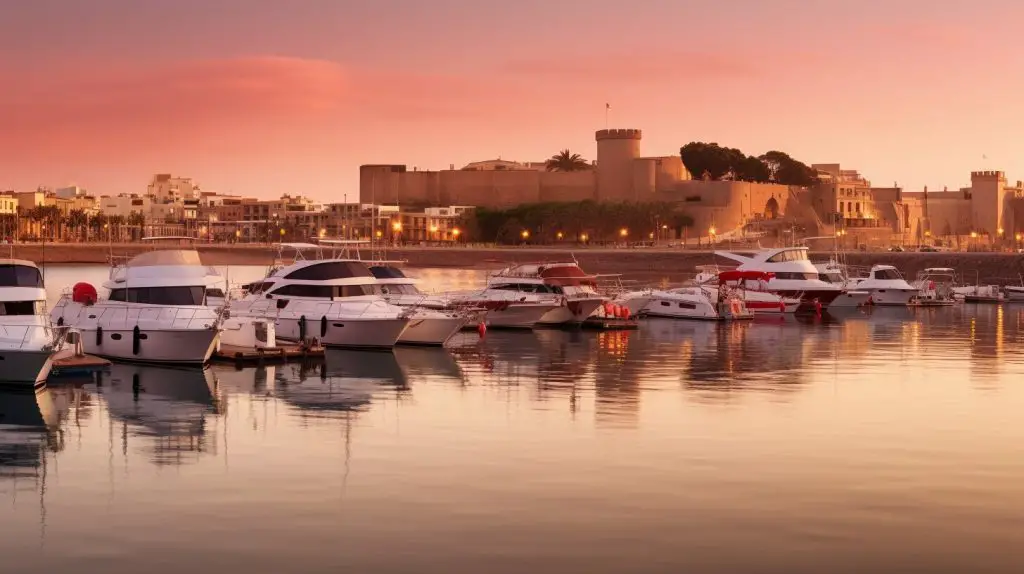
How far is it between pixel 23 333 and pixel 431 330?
493 inches

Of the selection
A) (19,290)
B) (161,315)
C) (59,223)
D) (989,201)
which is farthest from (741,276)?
(59,223)

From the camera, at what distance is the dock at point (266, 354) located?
1283 inches

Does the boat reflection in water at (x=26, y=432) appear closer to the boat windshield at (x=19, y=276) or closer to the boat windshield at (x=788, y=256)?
the boat windshield at (x=19, y=276)

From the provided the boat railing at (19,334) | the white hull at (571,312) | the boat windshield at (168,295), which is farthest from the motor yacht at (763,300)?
the boat railing at (19,334)

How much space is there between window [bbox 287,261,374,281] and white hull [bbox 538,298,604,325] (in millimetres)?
10190

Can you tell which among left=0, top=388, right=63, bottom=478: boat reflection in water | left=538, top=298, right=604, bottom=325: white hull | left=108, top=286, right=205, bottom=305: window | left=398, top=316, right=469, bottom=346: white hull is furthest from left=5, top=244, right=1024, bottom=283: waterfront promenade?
left=0, top=388, right=63, bottom=478: boat reflection in water

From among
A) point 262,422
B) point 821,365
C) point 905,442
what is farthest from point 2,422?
point 821,365

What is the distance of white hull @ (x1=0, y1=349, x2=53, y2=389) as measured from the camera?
26891mm

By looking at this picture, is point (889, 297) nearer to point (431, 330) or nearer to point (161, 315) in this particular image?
point (431, 330)

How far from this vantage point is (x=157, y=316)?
32219 millimetres

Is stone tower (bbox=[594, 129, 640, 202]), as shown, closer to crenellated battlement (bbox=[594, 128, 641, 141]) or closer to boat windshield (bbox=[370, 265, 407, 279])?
crenellated battlement (bbox=[594, 128, 641, 141])

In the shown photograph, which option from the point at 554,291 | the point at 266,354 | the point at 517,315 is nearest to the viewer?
the point at 266,354

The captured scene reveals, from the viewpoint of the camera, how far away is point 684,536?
1542 centimetres

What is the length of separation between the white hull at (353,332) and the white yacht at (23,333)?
28.9ft
